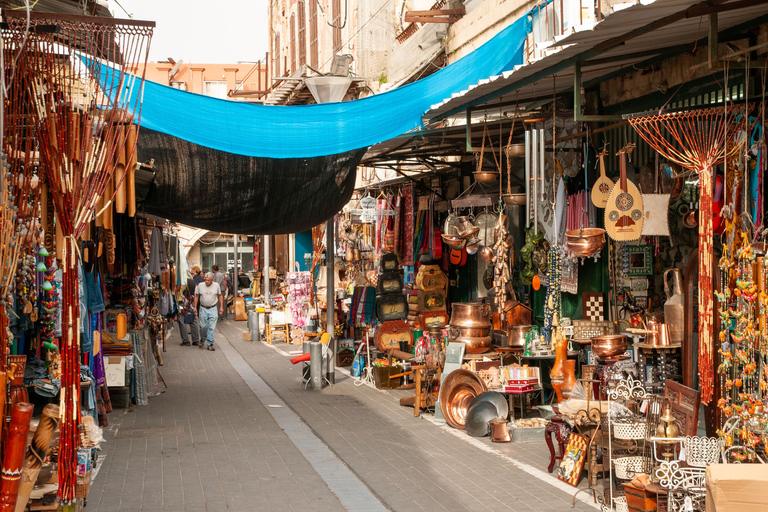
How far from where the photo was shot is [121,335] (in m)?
10.7

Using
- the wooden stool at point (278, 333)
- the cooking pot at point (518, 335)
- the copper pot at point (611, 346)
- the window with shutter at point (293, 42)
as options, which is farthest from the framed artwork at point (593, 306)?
the window with shutter at point (293, 42)

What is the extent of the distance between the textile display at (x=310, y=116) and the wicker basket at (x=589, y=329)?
9.35 ft

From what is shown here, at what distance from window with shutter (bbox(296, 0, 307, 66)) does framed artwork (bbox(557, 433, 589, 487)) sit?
69.6 ft

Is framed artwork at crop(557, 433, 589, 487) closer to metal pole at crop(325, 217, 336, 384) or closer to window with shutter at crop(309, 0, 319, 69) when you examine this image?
metal pole at crop(325, 217, 336, 384)

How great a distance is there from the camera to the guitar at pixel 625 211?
7344mm

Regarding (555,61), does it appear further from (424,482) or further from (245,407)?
(245,407)

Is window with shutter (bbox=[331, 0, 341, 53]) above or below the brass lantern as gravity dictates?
above

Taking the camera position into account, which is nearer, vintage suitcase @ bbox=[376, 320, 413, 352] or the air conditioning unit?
vintage suitcase @ bbox=[376, 320, 413, 352]

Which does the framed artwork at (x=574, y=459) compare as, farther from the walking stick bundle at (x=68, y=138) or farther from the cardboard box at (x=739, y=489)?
the walking stick bundle at (x=68, y=138)

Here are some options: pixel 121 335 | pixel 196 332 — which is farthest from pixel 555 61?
pixel 196 332

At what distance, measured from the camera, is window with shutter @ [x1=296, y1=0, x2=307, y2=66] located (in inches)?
1044

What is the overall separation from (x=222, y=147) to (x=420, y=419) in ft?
13.4

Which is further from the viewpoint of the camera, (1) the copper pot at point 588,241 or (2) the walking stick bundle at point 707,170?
(1) the copper pot at point 588,241

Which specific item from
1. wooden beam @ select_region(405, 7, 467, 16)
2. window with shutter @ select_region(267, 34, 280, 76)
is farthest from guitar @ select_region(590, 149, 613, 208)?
window with shutter @ select_region(267, 34, 280, 76)
